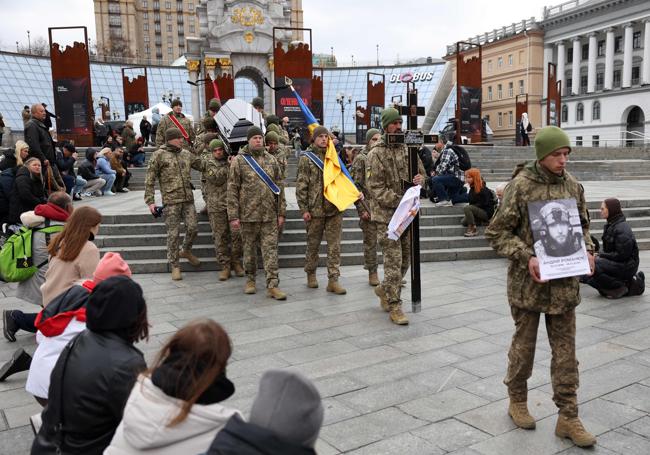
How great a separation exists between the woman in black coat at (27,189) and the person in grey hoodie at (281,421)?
294 inches

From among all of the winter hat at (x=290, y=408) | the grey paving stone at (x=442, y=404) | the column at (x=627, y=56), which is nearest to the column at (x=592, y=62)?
the column at (x=627, y=56)

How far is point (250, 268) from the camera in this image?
7.77 meters

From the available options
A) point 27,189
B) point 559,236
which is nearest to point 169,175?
point 27,189

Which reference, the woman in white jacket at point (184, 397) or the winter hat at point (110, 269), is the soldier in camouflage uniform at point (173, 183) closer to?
the winter hat at point (110, 269)

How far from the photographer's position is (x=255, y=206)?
7465 mm

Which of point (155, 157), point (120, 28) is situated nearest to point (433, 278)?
point (155, 157)

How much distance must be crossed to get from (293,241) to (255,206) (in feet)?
9.06

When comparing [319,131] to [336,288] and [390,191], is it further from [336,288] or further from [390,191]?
[336,288]

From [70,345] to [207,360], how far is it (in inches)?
39.2

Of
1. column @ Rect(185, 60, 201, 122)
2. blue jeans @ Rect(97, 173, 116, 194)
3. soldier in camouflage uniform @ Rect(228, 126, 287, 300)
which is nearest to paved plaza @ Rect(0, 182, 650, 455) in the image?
soldier in camouflage uniform @ Rect(228, 126, 287, 300)

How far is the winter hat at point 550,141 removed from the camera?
356cm

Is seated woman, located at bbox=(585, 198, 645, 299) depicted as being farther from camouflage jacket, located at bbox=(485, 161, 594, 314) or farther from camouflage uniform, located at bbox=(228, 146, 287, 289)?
camouflage uniform, located at bbox=(228, 146, 287, 289)

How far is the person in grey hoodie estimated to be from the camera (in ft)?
5.44

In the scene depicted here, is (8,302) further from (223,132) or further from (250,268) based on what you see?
(223,132)
